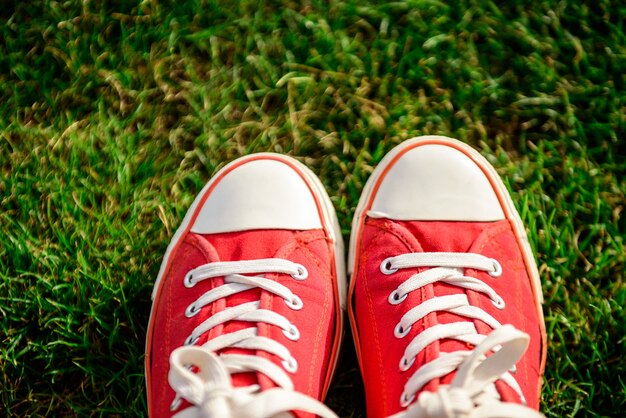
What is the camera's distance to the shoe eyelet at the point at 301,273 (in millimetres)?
1499

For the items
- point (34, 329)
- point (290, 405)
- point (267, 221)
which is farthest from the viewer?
point (34, 329)

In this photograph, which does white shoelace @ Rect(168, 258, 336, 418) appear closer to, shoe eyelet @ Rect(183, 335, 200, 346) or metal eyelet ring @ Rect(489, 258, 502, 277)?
shoe eyelet @ Rect(183, 335, 200, 346)

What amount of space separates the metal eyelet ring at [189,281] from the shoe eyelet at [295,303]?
0.25 metres

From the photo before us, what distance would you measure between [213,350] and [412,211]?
0.61m

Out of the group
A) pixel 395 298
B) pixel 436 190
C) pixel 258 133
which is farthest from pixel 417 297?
pixel 258 133

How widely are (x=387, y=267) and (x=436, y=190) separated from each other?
0.78 feet

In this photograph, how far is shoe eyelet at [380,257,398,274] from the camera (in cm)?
149

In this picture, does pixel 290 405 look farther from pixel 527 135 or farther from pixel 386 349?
pixel 527 135

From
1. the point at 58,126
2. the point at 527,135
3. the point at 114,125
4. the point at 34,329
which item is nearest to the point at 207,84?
the point at 114,125

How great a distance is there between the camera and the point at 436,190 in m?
1.54

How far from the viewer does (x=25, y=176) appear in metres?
1.74

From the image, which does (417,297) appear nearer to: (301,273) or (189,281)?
(301,273)

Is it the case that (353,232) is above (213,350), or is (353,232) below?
above

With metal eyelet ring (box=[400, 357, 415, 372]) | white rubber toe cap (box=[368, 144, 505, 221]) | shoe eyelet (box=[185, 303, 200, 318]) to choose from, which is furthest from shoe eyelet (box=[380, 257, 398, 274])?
shoe eyelet (box=[185, 303, 200, 318])
